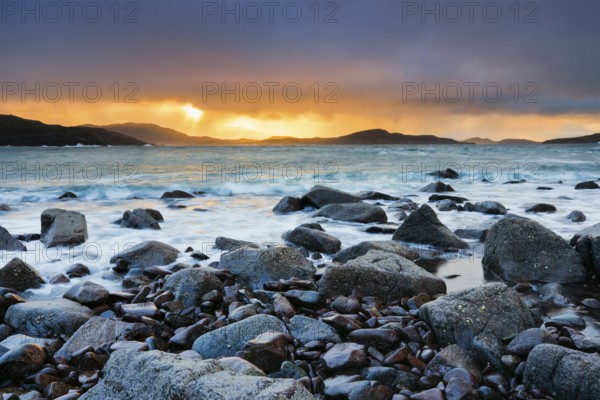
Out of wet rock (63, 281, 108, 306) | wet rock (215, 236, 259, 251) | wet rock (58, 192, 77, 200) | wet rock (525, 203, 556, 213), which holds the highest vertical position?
wet rock (525, 203, 556, 213)

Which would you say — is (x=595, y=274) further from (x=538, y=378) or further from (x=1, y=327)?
(x=1, y=327)

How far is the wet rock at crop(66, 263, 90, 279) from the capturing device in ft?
23.5

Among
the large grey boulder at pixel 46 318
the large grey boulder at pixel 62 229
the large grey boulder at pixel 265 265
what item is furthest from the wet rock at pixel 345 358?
the large grey boulder at pixel 62 229

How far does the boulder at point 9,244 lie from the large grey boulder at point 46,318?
392 cm

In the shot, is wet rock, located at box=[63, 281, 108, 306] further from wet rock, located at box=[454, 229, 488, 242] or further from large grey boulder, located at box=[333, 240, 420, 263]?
wet rock, located at box=[454, 229, 488, 242]

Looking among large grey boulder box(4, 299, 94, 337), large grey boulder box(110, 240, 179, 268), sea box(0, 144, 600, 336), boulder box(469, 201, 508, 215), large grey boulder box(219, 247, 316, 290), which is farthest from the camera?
boulder box(469, 201, 508, 215)

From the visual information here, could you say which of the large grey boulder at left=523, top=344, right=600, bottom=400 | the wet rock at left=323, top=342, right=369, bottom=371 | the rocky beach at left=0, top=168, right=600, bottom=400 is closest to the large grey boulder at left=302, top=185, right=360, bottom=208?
the rocky beach at left=0, top=168, right=600, bottom=400

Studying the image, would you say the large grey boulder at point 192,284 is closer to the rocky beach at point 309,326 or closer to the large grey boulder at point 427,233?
the rocky beach at point 309,326

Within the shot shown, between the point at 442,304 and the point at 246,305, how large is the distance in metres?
1.99

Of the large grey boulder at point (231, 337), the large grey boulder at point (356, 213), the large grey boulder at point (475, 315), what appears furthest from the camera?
the large grey boulder at point (356, 213)

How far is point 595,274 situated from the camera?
21.8 ft

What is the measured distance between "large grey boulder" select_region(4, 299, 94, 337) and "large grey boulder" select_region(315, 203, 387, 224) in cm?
718

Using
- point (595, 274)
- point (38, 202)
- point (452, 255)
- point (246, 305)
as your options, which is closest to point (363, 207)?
point (452, 255)

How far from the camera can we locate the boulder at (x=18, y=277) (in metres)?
6.42
